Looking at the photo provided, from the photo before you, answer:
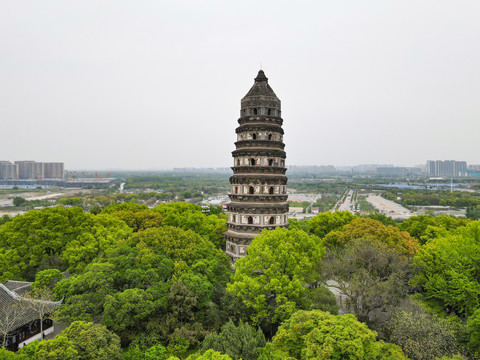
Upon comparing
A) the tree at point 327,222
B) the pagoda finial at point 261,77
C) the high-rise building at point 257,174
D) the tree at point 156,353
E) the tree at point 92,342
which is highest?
the pagoda finial at point 261,77

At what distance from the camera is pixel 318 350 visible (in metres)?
12.5

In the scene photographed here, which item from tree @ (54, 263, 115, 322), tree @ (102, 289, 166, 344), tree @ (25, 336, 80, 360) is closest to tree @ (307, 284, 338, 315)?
tree @ (102, 289, 166, 344)

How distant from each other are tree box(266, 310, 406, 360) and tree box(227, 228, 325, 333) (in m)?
3.91

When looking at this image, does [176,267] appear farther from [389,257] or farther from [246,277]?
[389,257]

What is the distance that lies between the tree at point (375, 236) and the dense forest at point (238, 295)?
0.27 meters

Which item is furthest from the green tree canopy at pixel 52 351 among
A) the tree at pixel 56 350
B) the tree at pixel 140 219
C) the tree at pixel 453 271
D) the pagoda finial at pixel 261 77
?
the pagoda finial at pixel 261 77

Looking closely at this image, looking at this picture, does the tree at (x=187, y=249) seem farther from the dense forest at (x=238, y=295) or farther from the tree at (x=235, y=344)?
the tree at (x=235, y=344)

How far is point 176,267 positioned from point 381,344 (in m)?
13.0

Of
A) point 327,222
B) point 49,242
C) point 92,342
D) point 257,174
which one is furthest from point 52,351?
point 327,222

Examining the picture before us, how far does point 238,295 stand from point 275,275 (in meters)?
2.84

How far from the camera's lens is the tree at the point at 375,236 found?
2720cm

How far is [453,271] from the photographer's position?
20188 mm

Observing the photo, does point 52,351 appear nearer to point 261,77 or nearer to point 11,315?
point 11,315

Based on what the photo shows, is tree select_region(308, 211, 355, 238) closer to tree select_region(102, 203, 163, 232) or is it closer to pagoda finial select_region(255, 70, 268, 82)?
pagoda finial select_region(255, 70, 268, 82)
